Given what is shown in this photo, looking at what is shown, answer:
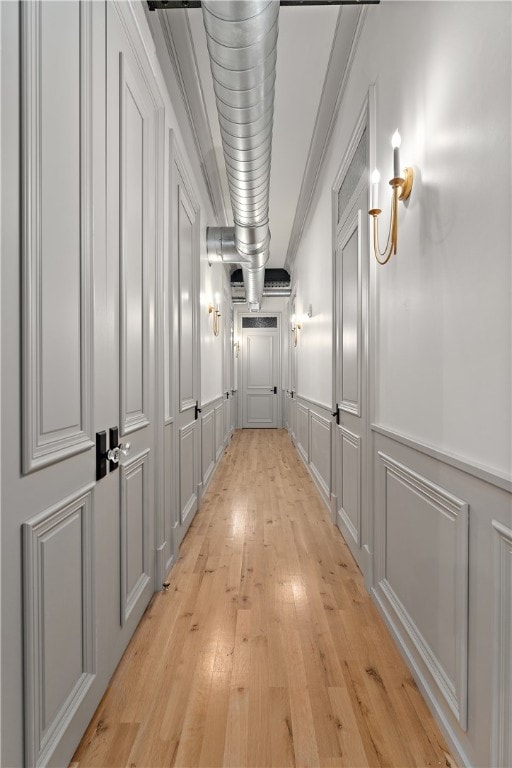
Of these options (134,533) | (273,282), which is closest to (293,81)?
(134,533)

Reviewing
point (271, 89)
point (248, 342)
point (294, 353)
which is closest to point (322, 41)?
point (271, 89)

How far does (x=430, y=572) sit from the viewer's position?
5.01ft

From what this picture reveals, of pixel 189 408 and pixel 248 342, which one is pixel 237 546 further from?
pixel 248 342

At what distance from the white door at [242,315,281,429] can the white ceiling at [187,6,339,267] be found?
4992 millimetres

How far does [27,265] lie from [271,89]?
77.2 inches

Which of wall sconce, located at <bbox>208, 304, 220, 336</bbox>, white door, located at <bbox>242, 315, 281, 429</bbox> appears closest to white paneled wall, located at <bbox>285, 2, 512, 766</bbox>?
wall sconce, located at <bbox>208, 304, 220, 336</bbox>

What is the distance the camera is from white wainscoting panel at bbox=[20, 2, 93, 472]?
3.29 feet

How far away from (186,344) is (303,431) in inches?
122

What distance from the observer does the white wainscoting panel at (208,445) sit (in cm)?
426

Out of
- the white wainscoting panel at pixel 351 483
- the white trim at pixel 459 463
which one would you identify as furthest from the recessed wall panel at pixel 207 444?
the white trim at pixel 459 463

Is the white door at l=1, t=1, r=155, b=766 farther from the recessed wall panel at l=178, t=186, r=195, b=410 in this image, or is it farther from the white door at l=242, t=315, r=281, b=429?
the white door at l=242, t=315, r=281, b=429

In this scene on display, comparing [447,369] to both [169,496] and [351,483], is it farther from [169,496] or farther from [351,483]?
[169,496]

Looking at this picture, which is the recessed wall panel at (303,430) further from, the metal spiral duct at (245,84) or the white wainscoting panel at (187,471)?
the metal spiral duct at (245,84)

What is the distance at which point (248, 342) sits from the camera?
9.70 metres
